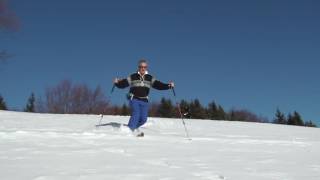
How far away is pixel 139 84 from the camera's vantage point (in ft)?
38.8

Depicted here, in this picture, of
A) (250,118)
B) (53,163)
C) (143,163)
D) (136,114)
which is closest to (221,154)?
(143,163)

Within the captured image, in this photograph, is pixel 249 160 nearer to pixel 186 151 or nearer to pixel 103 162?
pixel 186 151

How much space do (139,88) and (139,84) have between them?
11 cm

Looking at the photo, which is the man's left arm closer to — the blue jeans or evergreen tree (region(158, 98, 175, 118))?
the blue jeans

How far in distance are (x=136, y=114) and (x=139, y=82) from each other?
88 centimetres

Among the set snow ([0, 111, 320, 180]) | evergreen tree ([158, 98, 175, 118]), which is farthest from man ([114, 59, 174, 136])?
Result: evergreen tree ([158, 98, 175, 118])

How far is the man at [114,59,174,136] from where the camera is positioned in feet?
38.2

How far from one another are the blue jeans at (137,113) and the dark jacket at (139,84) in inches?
5.5

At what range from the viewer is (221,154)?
24.7 feet

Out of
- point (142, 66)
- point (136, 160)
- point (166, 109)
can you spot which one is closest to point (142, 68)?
point (142, 66)

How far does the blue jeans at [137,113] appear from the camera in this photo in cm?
1138

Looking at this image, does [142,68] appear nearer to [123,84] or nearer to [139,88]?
[139,88]

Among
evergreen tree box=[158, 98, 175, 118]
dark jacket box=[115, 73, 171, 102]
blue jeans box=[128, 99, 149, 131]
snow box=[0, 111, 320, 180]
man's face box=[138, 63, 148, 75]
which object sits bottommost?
snow box=[0, 111, 320, 180]

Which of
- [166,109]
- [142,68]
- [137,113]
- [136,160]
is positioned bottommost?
[136,160]
